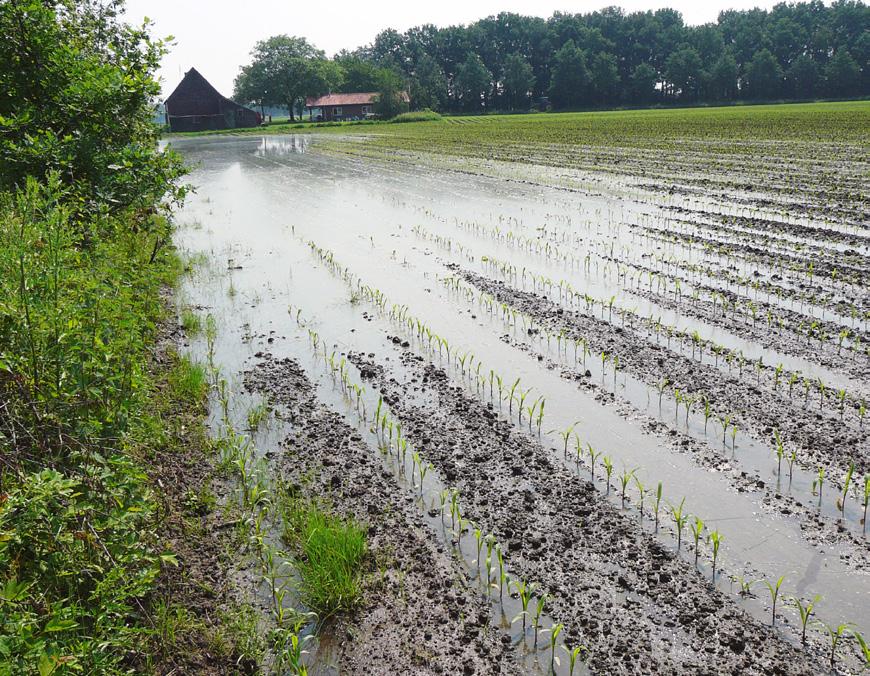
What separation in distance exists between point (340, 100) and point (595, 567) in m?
101

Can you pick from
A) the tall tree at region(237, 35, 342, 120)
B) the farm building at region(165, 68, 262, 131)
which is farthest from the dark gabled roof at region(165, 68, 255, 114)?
the tall tree at region(237, 35, 342, 120)

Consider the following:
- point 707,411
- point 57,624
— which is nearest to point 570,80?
point 707,411

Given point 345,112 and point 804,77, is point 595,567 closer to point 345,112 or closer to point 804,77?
point 345,112

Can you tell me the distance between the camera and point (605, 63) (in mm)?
96062

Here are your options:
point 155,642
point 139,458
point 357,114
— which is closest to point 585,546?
point 155,642

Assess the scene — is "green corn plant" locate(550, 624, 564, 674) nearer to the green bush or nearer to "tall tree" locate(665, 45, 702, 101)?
the green bush

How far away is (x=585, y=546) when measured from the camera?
14.1ft

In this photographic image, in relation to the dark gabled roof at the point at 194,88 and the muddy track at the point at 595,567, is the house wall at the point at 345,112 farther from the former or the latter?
the muddy track at the point at 595,567

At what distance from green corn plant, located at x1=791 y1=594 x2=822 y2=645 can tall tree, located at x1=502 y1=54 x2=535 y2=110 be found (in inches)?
4196

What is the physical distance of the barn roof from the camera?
94875mm

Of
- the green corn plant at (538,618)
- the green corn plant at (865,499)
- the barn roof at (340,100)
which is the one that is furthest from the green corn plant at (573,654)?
the barn roof at (340,100)

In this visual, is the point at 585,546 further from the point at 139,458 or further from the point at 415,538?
the point at 139,458

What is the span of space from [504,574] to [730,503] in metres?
1.99

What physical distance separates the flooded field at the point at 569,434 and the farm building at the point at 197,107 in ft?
238
